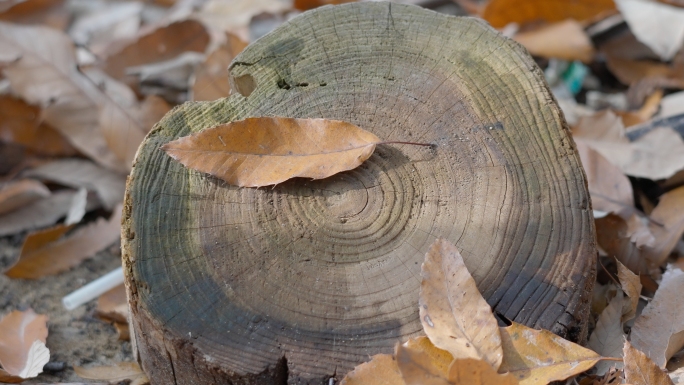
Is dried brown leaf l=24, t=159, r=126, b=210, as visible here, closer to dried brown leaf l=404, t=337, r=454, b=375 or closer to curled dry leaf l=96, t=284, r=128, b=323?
curled dry leaf l=96, t=284, r=128, b=323

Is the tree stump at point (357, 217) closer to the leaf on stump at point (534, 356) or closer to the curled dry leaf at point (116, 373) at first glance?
the leaf on stump at point (534, 356)

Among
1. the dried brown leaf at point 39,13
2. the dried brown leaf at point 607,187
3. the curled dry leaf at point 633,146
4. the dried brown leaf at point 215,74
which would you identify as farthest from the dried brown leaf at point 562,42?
the dried brown leaf at point 39,13

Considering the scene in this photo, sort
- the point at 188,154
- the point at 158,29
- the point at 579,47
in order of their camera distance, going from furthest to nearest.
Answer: the point at 158,29 → the point at 579,47 → the point at 188,154

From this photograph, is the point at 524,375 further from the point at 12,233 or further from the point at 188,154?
the point at 12,233

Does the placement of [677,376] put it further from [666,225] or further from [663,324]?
[666,225]

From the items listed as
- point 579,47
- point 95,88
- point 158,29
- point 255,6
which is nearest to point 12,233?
point 95,88
